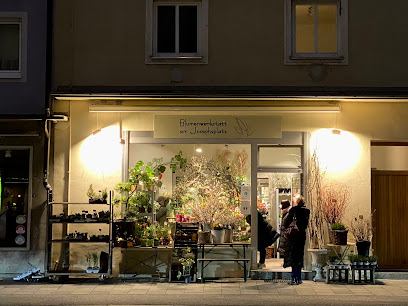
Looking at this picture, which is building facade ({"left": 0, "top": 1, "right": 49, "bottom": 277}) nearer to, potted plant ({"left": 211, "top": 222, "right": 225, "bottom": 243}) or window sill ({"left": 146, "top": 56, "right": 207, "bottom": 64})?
window sill ({"left": 146, "top": 56, "right": 207, "bottom": 64})

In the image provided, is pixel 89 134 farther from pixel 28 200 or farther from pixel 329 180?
pixel 329 180

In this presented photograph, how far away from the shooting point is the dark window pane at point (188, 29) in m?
16.0

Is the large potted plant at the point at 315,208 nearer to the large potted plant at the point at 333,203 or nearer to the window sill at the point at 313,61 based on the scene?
the large potted plant at the point at 333,203

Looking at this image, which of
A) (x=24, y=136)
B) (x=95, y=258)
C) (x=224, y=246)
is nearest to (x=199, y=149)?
(x=224, y=246)

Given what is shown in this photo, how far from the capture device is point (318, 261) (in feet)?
51.0

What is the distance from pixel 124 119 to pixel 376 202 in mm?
6187

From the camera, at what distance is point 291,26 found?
15.9m

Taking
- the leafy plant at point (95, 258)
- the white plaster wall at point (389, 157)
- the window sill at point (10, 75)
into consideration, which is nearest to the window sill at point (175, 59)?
the window sill at point (10, 75)

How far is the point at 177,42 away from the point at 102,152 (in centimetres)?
303

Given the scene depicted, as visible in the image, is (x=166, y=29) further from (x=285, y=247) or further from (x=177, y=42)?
(x=285, y=247)

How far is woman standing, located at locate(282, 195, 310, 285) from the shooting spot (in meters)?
14.9

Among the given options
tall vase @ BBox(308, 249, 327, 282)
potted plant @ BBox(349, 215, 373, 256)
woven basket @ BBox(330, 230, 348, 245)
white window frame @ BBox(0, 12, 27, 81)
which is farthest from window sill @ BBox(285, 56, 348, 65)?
white window frame @ BBox(0, 12, 27, 81)

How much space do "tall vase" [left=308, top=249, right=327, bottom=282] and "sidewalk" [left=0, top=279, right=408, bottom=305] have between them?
0.31 meters

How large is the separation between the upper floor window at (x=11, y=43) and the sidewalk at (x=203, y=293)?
4874 millimetres
